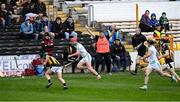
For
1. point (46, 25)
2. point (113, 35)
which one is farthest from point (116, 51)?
point (46, 25)

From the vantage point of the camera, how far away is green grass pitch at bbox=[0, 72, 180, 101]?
24.4 metres

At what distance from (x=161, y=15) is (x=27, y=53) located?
10887mm

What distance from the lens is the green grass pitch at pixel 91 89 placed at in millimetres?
24375

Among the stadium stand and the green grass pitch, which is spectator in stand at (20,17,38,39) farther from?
the green grass pitch

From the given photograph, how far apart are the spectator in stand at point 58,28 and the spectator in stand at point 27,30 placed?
4.24 feet

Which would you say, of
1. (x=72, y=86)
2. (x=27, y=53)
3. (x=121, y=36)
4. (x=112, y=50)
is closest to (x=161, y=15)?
(x=121, y=36)

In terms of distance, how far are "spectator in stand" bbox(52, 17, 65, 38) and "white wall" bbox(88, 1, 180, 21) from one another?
169 inches

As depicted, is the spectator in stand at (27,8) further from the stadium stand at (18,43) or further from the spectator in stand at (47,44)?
the spectator in stand at (47,44)

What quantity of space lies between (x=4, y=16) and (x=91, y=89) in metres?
11.4

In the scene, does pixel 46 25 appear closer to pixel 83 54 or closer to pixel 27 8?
pixel 27 8

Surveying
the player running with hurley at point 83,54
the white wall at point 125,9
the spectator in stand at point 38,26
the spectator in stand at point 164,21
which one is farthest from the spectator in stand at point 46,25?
the spectator in stand at point 164,21

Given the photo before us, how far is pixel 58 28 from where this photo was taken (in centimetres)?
3700

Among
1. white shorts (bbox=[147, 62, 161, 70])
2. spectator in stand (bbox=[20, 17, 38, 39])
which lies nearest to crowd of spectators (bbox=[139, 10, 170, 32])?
spectator in stand (bbox=[20, 17, 38, 39])

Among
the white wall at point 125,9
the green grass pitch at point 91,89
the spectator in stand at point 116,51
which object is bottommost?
the green grass pitch at point 91,89
